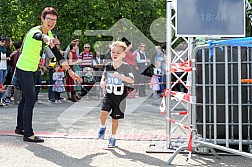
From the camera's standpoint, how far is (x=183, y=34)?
603 cm

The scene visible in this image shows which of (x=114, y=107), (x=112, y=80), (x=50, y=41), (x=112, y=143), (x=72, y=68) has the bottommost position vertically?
(x=112, y=143)

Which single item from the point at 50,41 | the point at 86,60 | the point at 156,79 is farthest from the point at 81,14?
the point at 50,41

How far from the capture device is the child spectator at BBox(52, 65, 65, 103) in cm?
1363

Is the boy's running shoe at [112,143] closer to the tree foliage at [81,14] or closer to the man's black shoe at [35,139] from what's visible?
the man's black shoe at [35,139]

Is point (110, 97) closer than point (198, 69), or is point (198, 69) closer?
point (198, 69)

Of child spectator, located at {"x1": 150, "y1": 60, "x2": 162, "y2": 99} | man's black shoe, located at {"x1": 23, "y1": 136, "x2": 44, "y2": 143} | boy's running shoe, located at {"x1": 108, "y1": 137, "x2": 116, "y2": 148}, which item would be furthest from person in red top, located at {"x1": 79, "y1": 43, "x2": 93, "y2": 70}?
boy's running shoe, located at {"x1": 108, "y1": 137, "x2": 116, "y2": 148}

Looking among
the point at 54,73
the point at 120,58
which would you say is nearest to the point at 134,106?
the point at 54,73

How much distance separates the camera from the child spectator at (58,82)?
13628mm

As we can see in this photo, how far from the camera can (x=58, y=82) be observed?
1381cm

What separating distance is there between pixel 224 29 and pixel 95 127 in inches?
138

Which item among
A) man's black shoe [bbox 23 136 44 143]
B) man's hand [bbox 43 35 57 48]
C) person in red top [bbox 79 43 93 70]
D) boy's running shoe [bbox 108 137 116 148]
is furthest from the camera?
person in red top [bbox 79 43 93 70]

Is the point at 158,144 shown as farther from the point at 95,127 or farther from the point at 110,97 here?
the point at 95,127

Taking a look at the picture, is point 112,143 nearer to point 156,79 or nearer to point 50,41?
point 50,41

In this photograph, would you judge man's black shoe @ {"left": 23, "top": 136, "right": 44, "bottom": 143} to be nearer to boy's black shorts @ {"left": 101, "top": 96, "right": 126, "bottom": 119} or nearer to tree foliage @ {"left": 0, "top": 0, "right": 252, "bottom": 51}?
boy's black shorts @ {"left": 101, "top": 96, "right": 126, "bottom": 119}
